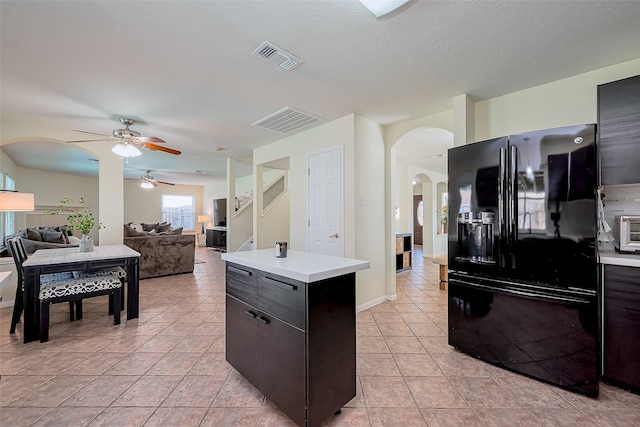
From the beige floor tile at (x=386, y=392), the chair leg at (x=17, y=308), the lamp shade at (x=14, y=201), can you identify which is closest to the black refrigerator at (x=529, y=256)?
the beige floor tile at (x=386, y=392)

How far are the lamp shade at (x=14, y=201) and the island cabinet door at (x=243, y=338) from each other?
2.82m

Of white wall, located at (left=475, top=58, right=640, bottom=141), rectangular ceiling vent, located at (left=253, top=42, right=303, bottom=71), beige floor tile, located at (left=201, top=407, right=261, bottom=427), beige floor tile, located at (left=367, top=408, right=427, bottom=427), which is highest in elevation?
rectangular ceiling vent, located at (left=253, top=42, right=303, bottom=71)

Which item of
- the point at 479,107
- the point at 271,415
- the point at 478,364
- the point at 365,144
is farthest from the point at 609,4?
the point at 271,415

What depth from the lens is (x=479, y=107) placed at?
10.3 ft

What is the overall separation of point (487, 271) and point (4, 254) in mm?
6252

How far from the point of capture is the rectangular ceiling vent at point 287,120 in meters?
3.51

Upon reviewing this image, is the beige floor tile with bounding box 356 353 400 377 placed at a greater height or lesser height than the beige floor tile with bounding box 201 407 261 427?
lesser

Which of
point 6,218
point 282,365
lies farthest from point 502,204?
point 6,218

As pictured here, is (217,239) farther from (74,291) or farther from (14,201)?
(74,291)

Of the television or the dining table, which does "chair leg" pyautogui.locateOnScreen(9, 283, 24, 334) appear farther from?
the television

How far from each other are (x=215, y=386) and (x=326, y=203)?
2.50 m

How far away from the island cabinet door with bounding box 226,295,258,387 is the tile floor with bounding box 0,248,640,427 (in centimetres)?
15

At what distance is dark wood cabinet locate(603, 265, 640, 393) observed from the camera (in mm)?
1873

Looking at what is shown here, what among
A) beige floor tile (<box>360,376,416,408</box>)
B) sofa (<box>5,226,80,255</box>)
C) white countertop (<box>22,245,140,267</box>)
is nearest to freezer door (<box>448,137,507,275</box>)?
beige floor tile (<box>360,376,416,408</box>)
